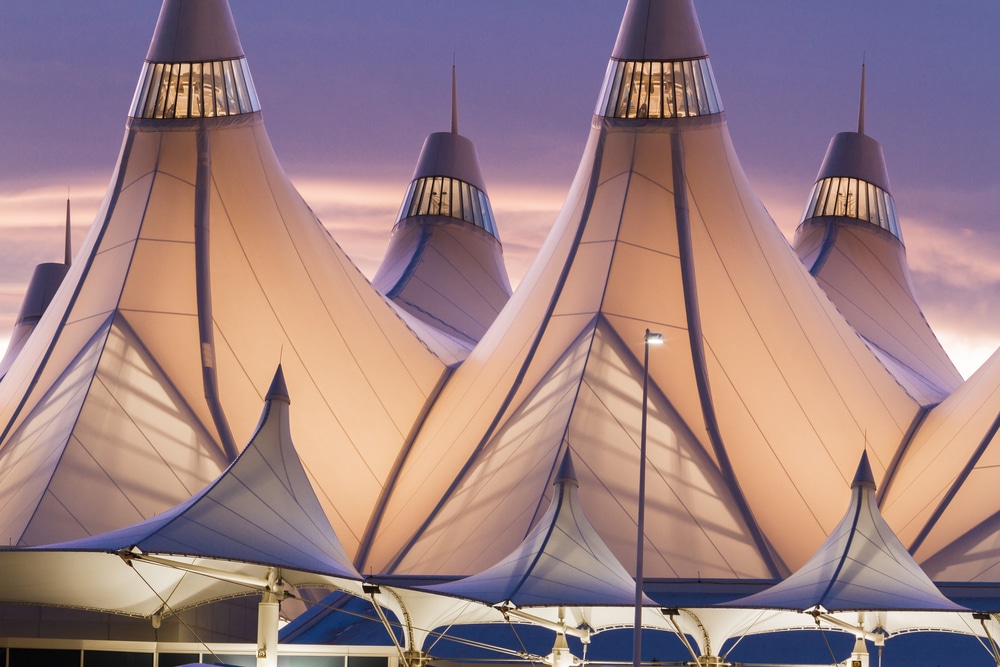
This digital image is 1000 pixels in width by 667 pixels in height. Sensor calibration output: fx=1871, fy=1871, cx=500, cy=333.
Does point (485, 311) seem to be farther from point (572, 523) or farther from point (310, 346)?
point (572, 523)

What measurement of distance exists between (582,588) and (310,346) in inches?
589

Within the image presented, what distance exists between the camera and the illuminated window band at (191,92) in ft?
141

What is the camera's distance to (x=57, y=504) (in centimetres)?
3581

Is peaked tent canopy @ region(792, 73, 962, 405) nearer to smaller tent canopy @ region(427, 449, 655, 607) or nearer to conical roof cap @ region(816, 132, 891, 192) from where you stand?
conical roof cap @ region(816, 132, 891, 192)

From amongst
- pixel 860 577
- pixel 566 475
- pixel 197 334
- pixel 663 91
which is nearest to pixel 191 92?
pixel 197 334

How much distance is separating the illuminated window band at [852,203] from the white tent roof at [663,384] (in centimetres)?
1229

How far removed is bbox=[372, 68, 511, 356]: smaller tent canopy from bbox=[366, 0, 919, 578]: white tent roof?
10.6 meters

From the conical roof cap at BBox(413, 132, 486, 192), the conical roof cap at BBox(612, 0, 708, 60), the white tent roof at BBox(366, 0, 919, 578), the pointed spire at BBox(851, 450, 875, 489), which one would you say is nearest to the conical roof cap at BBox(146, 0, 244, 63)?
the white tent roof at BBox(366, 0, 919, 578)

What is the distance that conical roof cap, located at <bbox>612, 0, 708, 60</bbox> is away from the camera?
4325 centimetres

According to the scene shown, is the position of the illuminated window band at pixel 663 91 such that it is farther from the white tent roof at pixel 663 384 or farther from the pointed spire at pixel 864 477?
the pointed spire at pixel 864 477

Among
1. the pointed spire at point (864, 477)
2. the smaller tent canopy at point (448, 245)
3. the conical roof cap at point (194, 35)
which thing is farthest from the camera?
the smaller tent canopy at point (448, 245)

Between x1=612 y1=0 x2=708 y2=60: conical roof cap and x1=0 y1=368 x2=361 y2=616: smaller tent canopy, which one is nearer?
x1=0 y1=368 x2=361 y2=616: smaller tent canopy

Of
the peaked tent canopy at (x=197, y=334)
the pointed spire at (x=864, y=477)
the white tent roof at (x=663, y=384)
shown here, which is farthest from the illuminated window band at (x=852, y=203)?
the pointed spire at (x=864, y=477)

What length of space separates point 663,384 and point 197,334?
33.2ft
